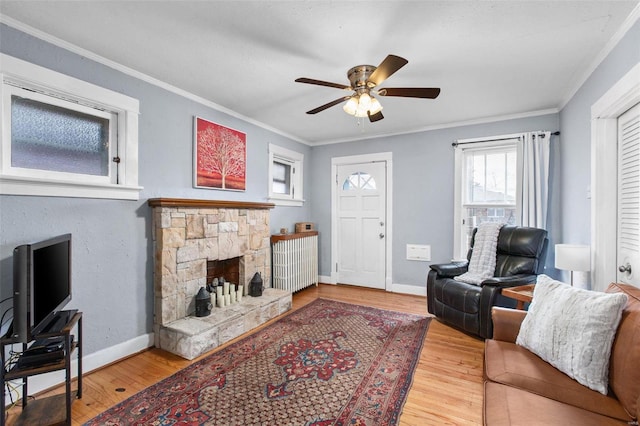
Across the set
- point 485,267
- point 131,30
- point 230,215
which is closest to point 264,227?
point 230,215

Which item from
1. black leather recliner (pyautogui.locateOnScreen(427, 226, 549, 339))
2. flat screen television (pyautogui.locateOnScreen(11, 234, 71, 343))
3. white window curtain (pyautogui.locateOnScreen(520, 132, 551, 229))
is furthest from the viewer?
white window curtain (pyautogui.locateOnScreen(520, 132, 551, 229))

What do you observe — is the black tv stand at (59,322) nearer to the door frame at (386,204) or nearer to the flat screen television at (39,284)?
the flat screen television at (39,284)

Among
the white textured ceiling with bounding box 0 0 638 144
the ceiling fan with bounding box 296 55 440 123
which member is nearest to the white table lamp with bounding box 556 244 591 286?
the white textured ceiling with bounding box 0 0 638 144

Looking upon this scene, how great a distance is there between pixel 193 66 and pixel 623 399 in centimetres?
337

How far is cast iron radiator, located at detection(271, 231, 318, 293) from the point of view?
4.16m

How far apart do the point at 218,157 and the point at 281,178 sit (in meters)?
1.37

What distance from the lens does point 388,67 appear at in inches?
73.2

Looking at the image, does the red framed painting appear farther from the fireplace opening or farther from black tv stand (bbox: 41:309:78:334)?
black tv stand (bbox: 41:309:78:334)

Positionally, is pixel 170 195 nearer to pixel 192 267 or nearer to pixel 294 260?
pixel 192 267

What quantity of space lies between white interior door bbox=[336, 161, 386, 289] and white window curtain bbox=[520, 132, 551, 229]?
183 centimetres

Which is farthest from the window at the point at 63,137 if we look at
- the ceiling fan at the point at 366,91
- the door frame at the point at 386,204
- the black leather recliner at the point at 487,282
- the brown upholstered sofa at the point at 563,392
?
the black leather recliner at the point at 487,282

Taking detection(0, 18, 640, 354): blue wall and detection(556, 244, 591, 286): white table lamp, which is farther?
detection(556, 244, 591, 286): white table lamp

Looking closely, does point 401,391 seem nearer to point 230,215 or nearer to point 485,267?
point 485,267

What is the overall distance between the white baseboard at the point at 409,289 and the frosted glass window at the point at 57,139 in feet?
12.8
